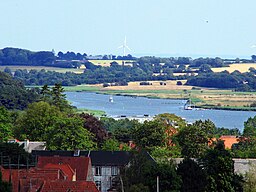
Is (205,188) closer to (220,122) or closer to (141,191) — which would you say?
(141,191)

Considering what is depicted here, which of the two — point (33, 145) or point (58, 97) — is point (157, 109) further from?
point (33, 145)

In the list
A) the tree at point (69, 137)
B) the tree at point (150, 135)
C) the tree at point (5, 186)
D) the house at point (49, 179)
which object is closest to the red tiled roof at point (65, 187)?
the house at point (49, 179)

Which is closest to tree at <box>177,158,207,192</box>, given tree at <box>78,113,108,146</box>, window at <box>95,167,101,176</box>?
window at <box>95,167,101,176</box>

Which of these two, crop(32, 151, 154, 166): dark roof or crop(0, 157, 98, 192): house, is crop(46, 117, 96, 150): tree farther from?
crop(0, 157, 98, 192): house

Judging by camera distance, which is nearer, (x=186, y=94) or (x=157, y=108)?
(x=157, y=108)

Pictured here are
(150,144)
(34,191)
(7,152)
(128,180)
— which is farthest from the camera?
(150,144)

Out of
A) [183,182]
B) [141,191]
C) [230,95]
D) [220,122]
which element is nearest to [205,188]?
[183,182]
